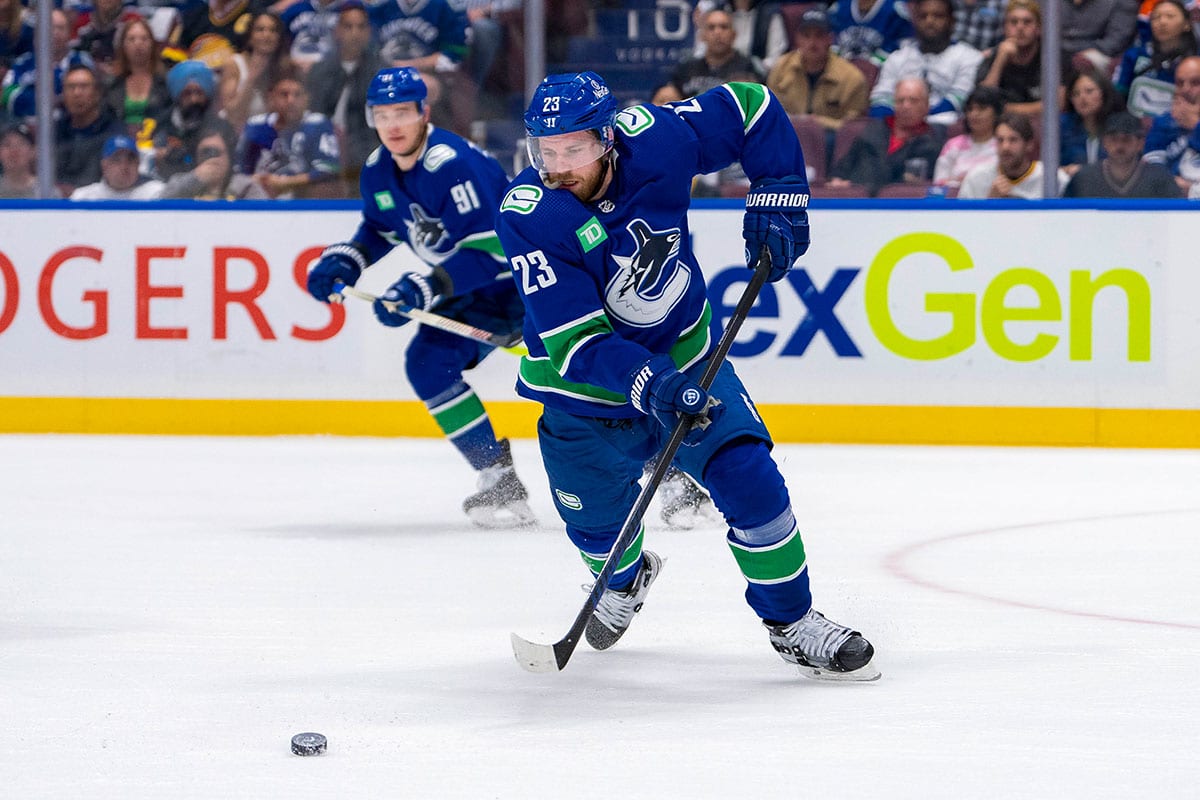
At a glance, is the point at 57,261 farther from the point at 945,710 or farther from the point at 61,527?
the point at 945,710

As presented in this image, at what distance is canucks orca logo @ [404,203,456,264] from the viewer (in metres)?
5.08

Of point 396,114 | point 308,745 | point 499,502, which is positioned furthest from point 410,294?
point 308,745

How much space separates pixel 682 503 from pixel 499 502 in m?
0.48

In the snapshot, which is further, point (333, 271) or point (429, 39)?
point (429, 39)

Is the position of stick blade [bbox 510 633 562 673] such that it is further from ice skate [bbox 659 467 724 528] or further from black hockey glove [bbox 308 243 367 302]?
black hockey glove [bbox 308 243 367 302]

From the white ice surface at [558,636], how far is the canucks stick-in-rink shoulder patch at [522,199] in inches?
30.2

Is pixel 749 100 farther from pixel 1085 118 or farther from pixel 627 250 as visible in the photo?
pixel 1085 118

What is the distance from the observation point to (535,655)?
301cm

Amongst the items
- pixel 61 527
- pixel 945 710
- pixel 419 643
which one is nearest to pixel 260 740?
pixel 419 643

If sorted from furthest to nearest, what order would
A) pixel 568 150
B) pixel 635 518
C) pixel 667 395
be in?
pixel 635 518
pixel 568 150
pixel 667 395

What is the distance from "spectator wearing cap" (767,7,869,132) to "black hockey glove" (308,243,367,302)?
6.70 feet

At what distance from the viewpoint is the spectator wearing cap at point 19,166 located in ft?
23.2

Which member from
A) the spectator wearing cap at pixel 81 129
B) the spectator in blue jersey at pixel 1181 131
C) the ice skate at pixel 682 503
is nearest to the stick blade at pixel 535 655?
the ice skate at pixel 682 503

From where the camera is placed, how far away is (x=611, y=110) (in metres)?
2.99
